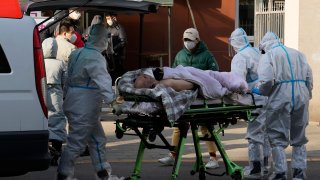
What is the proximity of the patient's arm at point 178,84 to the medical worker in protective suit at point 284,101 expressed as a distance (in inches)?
45.3

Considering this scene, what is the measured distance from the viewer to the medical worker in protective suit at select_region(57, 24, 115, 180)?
28.1 ft

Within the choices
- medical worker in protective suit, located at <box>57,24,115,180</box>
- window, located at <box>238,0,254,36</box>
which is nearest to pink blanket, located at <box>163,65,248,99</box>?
medical worker in protective suit, located at <box>57,24,115,180</box>

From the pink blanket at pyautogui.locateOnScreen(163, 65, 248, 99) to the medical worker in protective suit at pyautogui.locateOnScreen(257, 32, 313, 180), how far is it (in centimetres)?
55

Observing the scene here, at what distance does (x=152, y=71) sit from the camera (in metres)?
8.35

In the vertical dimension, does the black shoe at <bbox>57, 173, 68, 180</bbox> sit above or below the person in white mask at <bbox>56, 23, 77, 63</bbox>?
below

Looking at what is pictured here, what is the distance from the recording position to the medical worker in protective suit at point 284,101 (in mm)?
8969

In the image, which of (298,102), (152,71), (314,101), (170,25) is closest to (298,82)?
(298,102)

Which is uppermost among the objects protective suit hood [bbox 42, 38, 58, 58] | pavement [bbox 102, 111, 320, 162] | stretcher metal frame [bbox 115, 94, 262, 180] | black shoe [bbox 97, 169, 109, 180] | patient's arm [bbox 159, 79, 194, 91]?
protective suit hood [bbox 42, 38, 58, 58]

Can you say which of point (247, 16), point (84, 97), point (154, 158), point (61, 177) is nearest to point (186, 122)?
point (84, 97)

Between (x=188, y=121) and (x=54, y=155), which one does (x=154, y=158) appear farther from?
(x=188, y=121)

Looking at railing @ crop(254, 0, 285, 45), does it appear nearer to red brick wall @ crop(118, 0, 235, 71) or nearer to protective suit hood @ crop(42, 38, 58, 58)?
red brick wall @ crop(118, 0, 235, 71)

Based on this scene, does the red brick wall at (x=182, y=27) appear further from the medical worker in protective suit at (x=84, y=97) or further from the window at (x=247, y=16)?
the medical worker in protective suit at (x=84, y=97)

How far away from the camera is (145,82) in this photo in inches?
322

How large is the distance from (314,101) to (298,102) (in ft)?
19.4
